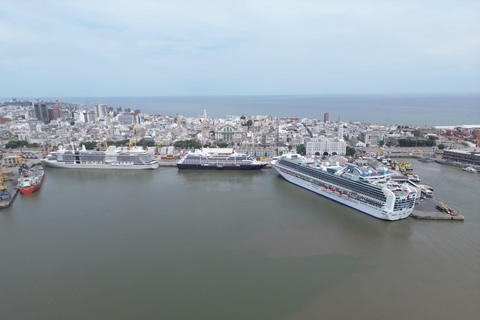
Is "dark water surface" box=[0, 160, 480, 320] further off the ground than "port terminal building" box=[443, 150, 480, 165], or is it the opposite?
"port terminal building" box=[443, 150, 480, 165]

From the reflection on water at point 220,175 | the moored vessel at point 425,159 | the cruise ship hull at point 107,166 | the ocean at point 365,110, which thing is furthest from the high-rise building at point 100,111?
the moored vessel at point 425,159

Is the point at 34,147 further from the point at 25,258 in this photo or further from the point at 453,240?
the point at 453,240

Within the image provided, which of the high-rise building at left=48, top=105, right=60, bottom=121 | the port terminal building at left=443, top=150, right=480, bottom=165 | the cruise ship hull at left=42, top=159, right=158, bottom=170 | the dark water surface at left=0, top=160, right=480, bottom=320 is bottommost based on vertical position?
the dark water surface at left=0, top=160, right=480, bottom=320

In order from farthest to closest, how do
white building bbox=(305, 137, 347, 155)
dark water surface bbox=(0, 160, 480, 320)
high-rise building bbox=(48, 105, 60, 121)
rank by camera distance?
high-rise building bbox=(48, 105, 60, 121) → white building bbox=(305, 137, 347, 155) → dark water surface bbox=(0, 160, 480, 320)

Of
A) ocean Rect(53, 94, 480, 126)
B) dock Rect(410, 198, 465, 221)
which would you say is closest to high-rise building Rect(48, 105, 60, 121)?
ocean Rect(53, 94, 480, 126)

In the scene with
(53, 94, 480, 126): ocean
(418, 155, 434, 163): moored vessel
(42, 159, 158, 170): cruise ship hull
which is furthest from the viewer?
(53, 94, 480, 126): ocean

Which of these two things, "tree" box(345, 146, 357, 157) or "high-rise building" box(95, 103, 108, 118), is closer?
"tree" box(345, 146, 357, 157)

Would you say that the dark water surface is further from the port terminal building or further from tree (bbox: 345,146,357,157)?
tree (bbox: 345,146,357,157)
